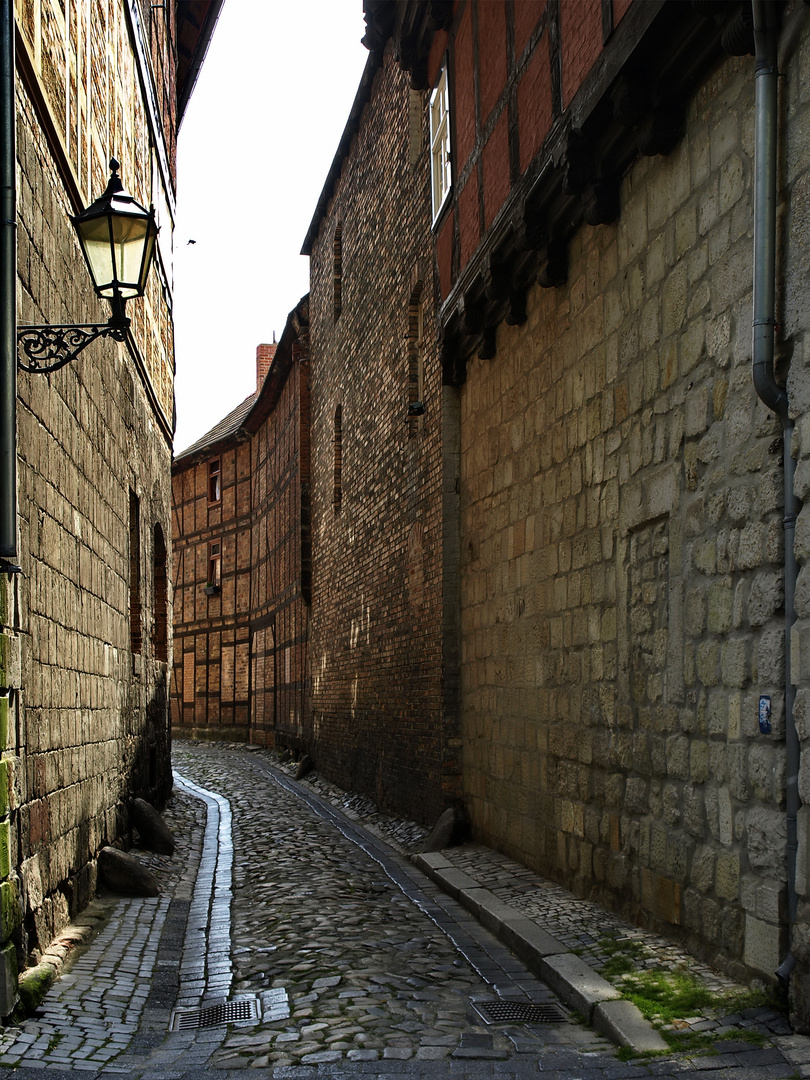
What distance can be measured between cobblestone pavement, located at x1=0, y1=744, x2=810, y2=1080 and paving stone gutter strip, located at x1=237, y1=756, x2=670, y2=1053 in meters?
0.06

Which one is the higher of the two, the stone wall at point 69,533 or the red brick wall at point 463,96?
the red brick wall at point 463,96

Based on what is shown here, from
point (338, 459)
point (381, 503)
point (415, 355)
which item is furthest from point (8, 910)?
point (338, 459)

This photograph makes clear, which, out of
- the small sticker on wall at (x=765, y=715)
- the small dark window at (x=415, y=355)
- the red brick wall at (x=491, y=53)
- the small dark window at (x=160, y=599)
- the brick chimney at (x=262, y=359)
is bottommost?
the small sticker on wall at (x=765, y=715)

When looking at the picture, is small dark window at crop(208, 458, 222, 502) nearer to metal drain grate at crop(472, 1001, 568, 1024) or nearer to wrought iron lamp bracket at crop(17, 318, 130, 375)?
wrought iron lamp bracket at crop(17, 318, 130, 375)

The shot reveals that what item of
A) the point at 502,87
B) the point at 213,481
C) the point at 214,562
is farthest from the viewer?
the point at 213,481

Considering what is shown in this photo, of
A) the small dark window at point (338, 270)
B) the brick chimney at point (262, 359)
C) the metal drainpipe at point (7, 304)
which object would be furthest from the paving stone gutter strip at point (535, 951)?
the brick chimney at point (262, 359)

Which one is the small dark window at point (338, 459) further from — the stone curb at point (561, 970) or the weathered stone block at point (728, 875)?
the weathered stone block at point (728, 875)

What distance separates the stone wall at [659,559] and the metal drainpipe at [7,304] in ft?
9.48

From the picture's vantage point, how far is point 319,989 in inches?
186

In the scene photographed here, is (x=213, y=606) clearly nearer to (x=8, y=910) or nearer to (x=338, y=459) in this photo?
(x=338, y=459)

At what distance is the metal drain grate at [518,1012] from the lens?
432 centimetres

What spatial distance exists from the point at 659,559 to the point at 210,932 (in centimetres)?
327

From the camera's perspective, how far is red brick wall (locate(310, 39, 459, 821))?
9766 mm

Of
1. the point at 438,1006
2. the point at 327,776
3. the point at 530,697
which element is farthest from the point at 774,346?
the point at 327,776
